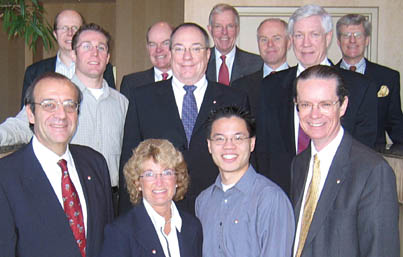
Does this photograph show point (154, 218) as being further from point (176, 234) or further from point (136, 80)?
point (136, 80)

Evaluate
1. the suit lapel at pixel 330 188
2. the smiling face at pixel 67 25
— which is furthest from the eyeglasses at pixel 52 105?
the smiling face at pixel 67 25

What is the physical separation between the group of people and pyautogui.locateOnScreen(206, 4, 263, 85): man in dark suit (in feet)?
3.10

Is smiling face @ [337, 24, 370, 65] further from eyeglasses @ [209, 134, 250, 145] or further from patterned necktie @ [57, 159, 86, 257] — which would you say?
patterned necktie @ [57, 159, 86, 257]

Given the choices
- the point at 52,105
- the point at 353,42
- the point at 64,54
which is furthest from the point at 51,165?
the point at 353,42

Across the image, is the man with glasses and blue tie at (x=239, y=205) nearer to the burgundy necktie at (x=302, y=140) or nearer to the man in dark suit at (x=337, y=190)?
the man in dark suit at (x=337, y=190)

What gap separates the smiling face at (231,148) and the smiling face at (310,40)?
0.87 meters

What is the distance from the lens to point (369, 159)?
230 centimetres

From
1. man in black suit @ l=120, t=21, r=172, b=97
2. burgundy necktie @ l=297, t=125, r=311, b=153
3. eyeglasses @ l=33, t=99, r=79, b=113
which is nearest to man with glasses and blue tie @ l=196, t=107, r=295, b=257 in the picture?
burgundy necktie @ l=297, t=125, r=311, b=153

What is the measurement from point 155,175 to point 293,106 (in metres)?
1.14

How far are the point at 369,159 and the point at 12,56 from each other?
9.97 m

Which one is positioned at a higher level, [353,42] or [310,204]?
[353,42]

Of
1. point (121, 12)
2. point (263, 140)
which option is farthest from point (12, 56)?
point (263, 140)

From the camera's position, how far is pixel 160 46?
4.38 meters

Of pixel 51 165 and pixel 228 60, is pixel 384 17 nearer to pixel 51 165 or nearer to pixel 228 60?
pixel 228 60
